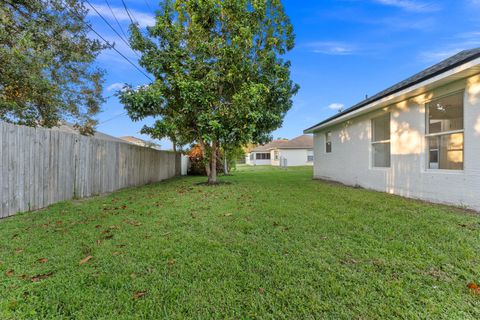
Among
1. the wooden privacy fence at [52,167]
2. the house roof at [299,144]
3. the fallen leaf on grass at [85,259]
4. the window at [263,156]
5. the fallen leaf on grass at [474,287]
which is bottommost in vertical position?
the fallen leaf on grass at [85,259]

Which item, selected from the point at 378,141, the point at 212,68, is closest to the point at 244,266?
the point at 378,141

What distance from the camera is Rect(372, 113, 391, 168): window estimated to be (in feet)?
24.7

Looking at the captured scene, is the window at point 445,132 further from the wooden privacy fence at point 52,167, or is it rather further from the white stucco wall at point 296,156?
the white stucco wall at point 296,156

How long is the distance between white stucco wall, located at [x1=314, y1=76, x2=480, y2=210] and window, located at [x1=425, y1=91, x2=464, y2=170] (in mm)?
145

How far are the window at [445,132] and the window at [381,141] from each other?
1.58m

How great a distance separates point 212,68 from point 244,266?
7861 millimetres

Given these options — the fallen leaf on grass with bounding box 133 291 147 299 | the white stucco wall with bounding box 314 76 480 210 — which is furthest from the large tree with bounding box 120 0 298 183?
the fallen leaf on grass with bounding box 133 291 147 299

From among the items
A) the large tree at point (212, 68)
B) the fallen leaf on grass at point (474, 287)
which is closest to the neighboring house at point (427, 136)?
the fallen leaf on grass at point (474, 287)

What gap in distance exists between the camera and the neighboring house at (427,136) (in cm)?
467

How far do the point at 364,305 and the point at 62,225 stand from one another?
15.7ft

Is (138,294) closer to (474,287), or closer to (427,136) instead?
(474,287)

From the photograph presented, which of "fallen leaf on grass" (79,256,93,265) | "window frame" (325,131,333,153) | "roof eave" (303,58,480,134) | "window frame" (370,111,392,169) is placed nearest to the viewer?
"fallen leaf on grass" (79,256,93,265)

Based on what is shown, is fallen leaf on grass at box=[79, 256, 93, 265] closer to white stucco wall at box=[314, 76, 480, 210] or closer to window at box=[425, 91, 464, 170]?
white stucco wall at box=[314, 76, 480, 210]

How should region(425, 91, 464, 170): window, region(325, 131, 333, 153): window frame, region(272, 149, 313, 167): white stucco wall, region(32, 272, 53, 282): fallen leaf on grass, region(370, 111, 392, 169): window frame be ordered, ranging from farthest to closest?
region(272, 149, 313, 167): white stucco wall → region(325, 131, 333, 153): window frame → region(370, 111, 392, 169): window frame → region(425, 91, 464, 170): window → region(32, 272, 53, 282): fallen leaf on grass
